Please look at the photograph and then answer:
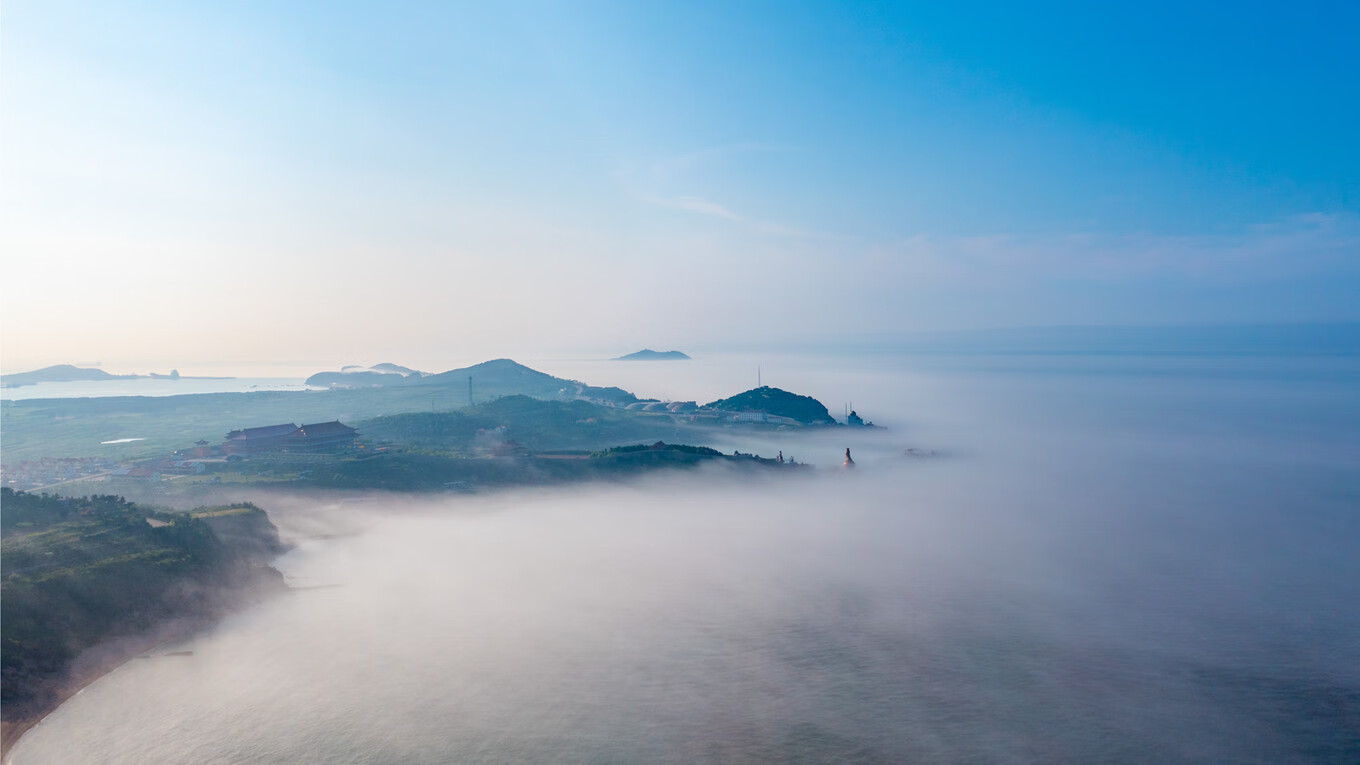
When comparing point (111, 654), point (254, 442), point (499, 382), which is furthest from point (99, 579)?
point (499, 382)

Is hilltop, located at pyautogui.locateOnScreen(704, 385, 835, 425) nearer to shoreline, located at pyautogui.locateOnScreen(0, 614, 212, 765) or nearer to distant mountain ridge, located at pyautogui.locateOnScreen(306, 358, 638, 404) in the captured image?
distant mountain ridge, located at pyautogui.locateOnScreen(306, 358, 638, 404)

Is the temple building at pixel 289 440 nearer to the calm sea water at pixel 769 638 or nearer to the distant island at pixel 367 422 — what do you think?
the distant island at pixel 367 422

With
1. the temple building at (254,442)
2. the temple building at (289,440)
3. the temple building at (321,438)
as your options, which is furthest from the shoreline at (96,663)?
the temple building at (254,442)

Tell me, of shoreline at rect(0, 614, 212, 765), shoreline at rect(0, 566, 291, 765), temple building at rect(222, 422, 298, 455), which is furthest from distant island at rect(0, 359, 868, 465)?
A: shoreline at rect(0, 614, 212, 765)

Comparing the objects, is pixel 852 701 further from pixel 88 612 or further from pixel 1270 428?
pixel 1270 428

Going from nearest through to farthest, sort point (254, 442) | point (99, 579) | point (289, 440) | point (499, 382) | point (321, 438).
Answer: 1. point (99, 579)
2. point (254, 442)
3. point (289, 440)
4. point (321, 438)
5. point (499, 382)

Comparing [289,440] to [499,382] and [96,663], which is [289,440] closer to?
[96,663]

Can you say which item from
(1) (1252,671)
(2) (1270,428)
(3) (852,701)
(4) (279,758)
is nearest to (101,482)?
(4) (279,758)
